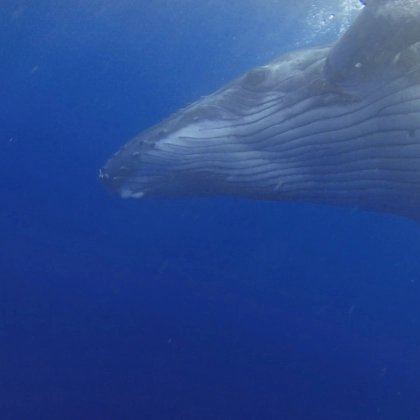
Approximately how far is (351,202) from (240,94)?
5.30 ft

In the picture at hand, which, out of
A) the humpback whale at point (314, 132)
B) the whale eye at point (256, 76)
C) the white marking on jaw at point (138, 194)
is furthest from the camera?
the white marking on jaw at point (138, 194)

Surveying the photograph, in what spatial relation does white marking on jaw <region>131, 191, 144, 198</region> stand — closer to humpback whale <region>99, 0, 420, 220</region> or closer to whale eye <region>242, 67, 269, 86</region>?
humpback whale <region>99, 0, 420, 220</region>

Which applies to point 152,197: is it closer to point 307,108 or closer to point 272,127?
point 272,127

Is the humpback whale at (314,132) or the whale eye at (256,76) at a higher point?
the whale eye at (256,76)

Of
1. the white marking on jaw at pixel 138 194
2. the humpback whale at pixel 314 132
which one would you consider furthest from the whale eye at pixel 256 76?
the white marking on jaw at pixel 138 194

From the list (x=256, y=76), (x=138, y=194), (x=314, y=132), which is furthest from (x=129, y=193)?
(x=314, y=132)

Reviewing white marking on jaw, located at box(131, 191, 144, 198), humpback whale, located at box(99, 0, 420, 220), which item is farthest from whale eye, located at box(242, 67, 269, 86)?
white marking on jaw, located at box(131, 191, 144, 198)

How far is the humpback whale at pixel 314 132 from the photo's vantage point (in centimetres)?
339

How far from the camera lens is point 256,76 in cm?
435

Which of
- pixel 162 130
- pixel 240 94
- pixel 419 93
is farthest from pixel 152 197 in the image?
pixel 419 93

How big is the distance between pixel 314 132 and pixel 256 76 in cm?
86

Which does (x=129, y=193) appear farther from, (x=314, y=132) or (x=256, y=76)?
(x=314, y=132)

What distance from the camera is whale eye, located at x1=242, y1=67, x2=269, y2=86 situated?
434cm

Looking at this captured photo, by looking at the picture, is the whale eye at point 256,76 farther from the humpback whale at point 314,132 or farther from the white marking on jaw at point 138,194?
the white marking on jaw at point 138,194
